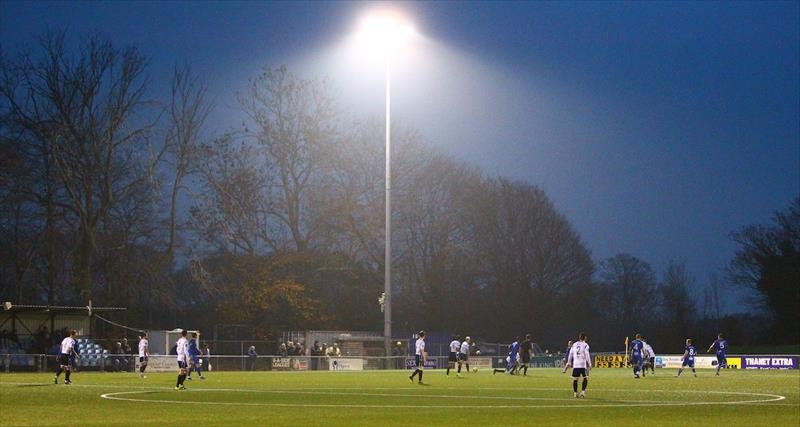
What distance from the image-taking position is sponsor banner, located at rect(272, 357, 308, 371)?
62.2 meters

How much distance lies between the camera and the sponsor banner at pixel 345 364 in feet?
206

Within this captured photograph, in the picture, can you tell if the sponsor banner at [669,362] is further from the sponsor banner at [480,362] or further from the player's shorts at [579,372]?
the player's shorts at [579,372]

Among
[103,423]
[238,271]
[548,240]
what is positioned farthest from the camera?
[548,240]

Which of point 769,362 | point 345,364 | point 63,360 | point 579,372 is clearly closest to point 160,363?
point 345,364

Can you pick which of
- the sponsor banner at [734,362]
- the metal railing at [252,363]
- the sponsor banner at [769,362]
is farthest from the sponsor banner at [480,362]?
the sponsor banner at [769,362]

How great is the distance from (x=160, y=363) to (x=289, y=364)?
28.2 ft

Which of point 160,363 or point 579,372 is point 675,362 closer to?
point 160,363

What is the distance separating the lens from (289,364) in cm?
6247

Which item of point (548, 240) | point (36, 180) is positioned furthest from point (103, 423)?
point (548, 240)

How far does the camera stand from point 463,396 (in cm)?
2914

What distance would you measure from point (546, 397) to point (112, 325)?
41.6 m

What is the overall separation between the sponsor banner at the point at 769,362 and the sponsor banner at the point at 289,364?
2950 centimetres

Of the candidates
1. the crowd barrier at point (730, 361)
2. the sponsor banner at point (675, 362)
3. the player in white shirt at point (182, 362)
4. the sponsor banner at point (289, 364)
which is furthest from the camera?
the sponsor banner at point (675, 362)

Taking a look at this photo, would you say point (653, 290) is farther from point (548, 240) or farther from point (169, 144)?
point (169, 144)
